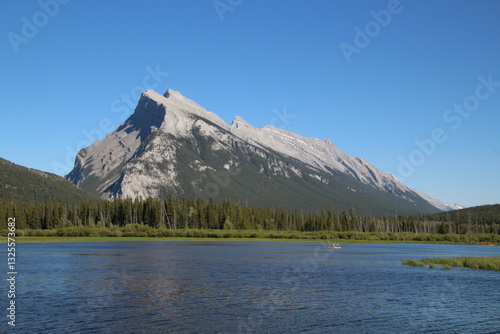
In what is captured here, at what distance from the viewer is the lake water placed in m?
39.5

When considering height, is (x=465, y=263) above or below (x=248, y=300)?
below

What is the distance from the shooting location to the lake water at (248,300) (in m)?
39.5

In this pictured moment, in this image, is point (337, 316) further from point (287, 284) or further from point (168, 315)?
point (287, 284)

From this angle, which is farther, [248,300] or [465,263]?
[465,263]

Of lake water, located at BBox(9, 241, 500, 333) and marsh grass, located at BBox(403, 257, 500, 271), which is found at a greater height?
lake water, located at BBox(9, 241, 500, 333)

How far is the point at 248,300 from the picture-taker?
50.6m

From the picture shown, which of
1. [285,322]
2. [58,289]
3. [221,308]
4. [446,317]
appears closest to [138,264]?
[58,289]

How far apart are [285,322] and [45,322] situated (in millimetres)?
19473

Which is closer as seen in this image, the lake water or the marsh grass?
the lake water

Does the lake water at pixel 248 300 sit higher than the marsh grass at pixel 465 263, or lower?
higher

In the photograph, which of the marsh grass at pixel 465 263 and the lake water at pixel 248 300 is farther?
the marsh grass at pixel 465 263

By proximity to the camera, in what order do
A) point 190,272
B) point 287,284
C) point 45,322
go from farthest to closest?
point 190,272, point 287,284, point 45,322

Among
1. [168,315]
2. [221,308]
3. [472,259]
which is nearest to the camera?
[168,315]

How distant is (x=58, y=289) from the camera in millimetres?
54625
